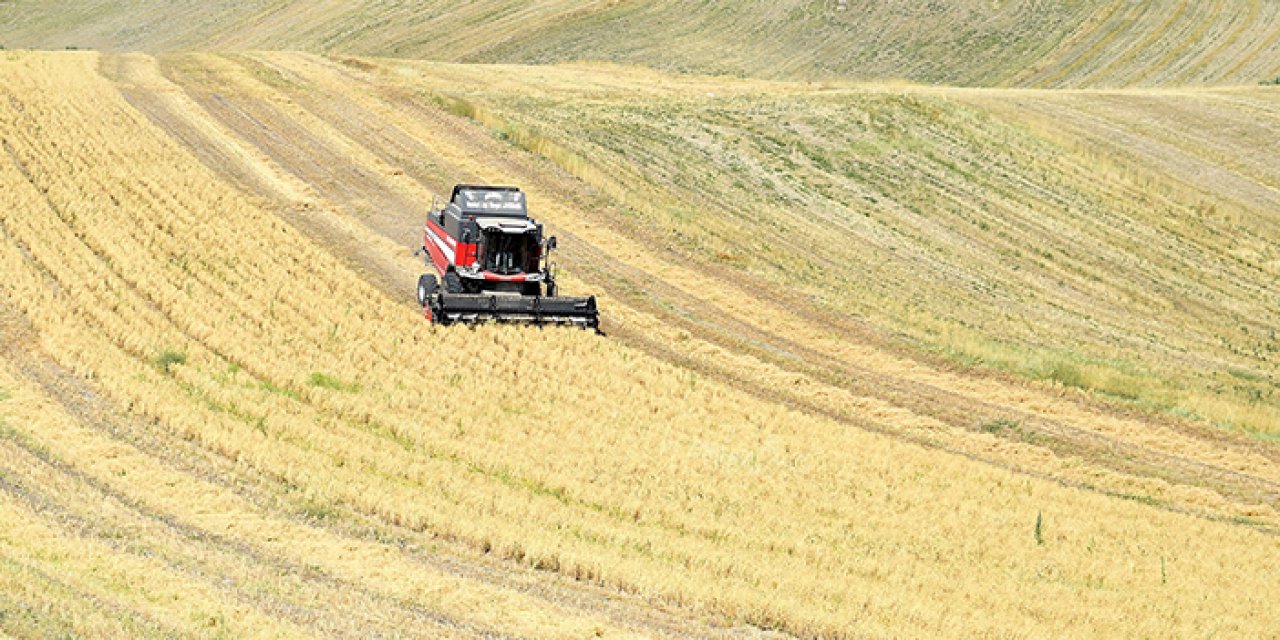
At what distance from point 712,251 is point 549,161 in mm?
8411

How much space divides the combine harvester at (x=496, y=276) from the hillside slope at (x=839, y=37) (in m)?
49.2

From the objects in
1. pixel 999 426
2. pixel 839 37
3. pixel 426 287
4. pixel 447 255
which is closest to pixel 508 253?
pixel 447 255

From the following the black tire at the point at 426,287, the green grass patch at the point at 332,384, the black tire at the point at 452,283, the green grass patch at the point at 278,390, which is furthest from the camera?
the black tire at the point at 426,287

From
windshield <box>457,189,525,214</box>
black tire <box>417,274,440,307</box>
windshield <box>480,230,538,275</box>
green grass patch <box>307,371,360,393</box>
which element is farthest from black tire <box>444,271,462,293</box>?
green grass patch <box>307,371,360,393</box>

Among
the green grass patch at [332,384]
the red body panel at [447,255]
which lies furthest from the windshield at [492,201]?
the green grass patch at [332,384]

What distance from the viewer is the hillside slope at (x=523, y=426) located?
1453 cm

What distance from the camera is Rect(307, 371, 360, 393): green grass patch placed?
2219 centimetres

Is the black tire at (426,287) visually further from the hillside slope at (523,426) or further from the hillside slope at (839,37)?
the hillside slope at (839,37)

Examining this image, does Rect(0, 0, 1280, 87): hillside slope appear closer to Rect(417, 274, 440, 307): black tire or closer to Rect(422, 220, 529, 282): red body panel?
Rect(422, 220, 529, 282): red body panel

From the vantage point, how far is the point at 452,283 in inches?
1117

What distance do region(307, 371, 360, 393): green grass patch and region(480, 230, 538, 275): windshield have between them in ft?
19.2

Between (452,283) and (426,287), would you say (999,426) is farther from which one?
(426,287)

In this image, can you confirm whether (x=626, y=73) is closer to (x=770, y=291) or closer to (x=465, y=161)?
(x=465, y=161)

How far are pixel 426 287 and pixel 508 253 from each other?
81.8 inches
